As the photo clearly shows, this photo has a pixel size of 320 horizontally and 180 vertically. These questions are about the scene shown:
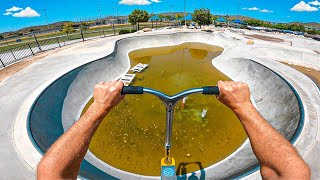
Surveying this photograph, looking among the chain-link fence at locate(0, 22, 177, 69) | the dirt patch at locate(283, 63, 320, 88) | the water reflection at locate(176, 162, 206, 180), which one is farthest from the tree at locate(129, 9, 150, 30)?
the water reflection at locate(176, 162, 206, 180)

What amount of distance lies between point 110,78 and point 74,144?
24038mm

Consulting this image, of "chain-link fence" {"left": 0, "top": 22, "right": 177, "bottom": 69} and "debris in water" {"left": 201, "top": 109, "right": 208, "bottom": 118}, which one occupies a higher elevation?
"chain-link fence" {"left": 0, "top": 22, "right": 177, "bottom": 69}

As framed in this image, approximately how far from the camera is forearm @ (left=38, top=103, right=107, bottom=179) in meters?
2.15

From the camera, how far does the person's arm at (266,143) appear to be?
207 cm

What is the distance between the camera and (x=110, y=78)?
2555 cm

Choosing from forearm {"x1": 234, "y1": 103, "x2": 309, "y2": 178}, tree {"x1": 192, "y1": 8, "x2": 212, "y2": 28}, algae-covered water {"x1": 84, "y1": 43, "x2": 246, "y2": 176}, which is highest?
tree {"x1": 192, "y1": 8, "x2": 212, "y2": 28}

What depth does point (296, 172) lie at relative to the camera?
Answer: 6.63 ft

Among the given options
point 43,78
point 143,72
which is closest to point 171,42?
point 143,72

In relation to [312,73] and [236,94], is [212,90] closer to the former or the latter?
[236,94]

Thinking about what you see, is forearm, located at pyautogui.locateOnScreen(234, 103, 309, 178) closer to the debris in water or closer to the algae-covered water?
the algae-covered water

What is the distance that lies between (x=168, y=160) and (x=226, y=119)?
43.3 feet

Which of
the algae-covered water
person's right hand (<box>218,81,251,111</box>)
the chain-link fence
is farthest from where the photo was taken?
the chain-link fence

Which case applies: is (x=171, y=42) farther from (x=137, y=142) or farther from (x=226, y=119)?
(x=137, y=142)

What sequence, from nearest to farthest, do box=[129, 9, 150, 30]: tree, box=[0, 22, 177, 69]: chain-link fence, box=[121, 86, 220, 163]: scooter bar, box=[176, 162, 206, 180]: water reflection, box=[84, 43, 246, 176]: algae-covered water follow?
box=[121, 86, 220, 163]: scooter bar, box=[176, 162, 206, 180]: water reflection, box=[84, 43, 246, 176]: algae-covered water, box=[0, 22, 177, 69]: chain-link fence, box=[129, 9, 150, 30]: tree
